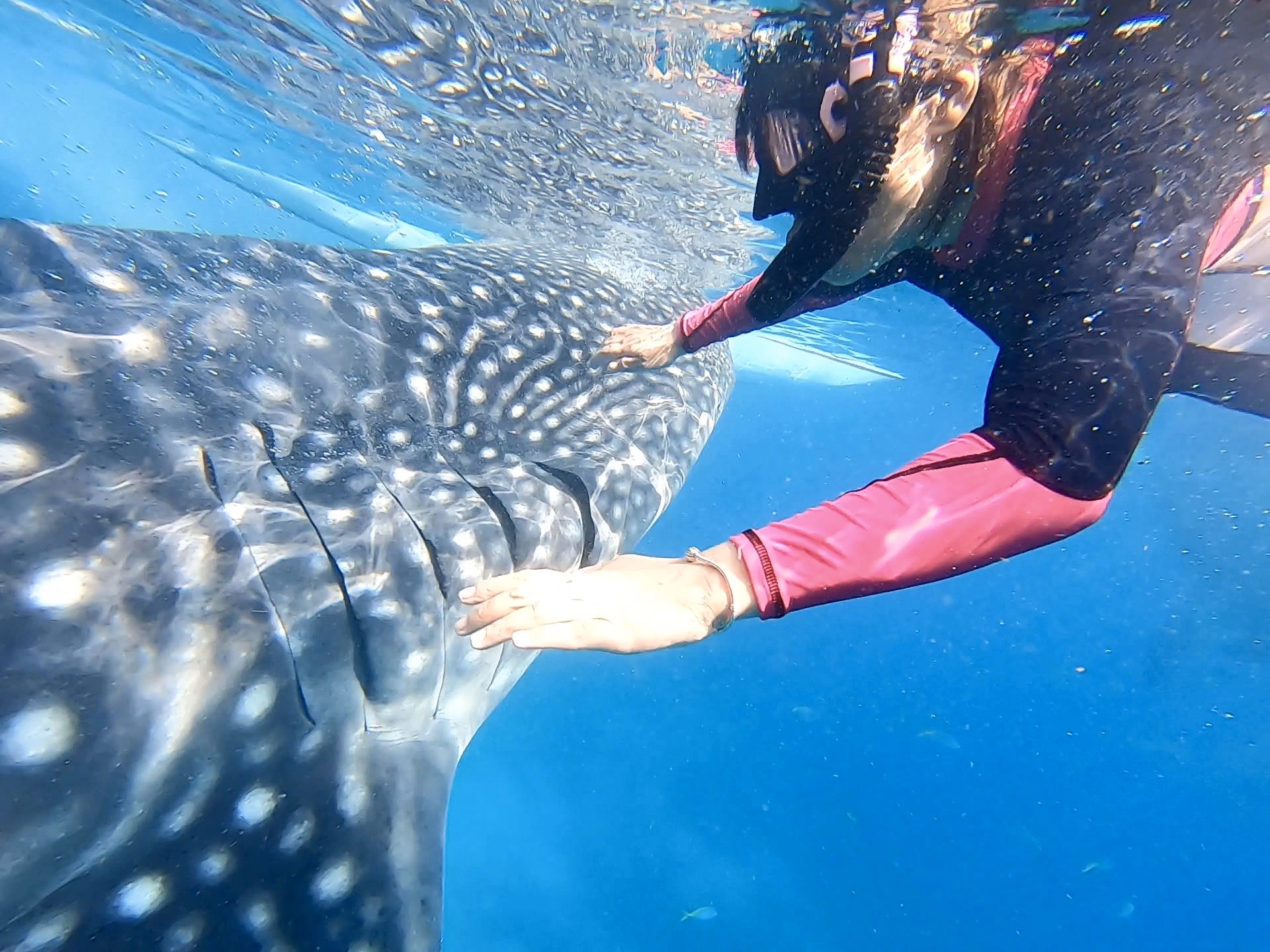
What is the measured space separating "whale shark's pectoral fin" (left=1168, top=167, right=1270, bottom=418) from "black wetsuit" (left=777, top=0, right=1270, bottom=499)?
0.75 meters

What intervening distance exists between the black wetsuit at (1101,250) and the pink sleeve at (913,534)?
0.22ft

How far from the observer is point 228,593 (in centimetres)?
172

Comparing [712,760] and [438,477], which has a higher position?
[438,477]

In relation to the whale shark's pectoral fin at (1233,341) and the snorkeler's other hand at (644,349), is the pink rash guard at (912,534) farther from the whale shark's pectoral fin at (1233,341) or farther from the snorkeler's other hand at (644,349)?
the snorkeler's other hand at (644,349)

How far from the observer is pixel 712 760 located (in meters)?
23.9

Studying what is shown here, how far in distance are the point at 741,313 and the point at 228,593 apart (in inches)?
120

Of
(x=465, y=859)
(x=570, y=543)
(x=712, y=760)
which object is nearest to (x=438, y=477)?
(x=570, y=543)

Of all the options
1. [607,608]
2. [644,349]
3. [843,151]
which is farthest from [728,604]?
[644,349]

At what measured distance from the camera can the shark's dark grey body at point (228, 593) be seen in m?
1.41

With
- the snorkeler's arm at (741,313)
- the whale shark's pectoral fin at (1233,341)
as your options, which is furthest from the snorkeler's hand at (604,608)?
the whale shark's pectoral fin at (1233,341)

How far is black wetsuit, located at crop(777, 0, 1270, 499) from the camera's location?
1.54 m

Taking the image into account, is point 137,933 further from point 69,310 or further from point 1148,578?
point 1148,578

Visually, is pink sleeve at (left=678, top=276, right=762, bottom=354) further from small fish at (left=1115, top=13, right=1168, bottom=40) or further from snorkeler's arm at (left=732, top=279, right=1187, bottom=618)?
small fish at (left=1115, top=13, right=1168, bottom=40)

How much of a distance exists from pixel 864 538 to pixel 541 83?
840cm
